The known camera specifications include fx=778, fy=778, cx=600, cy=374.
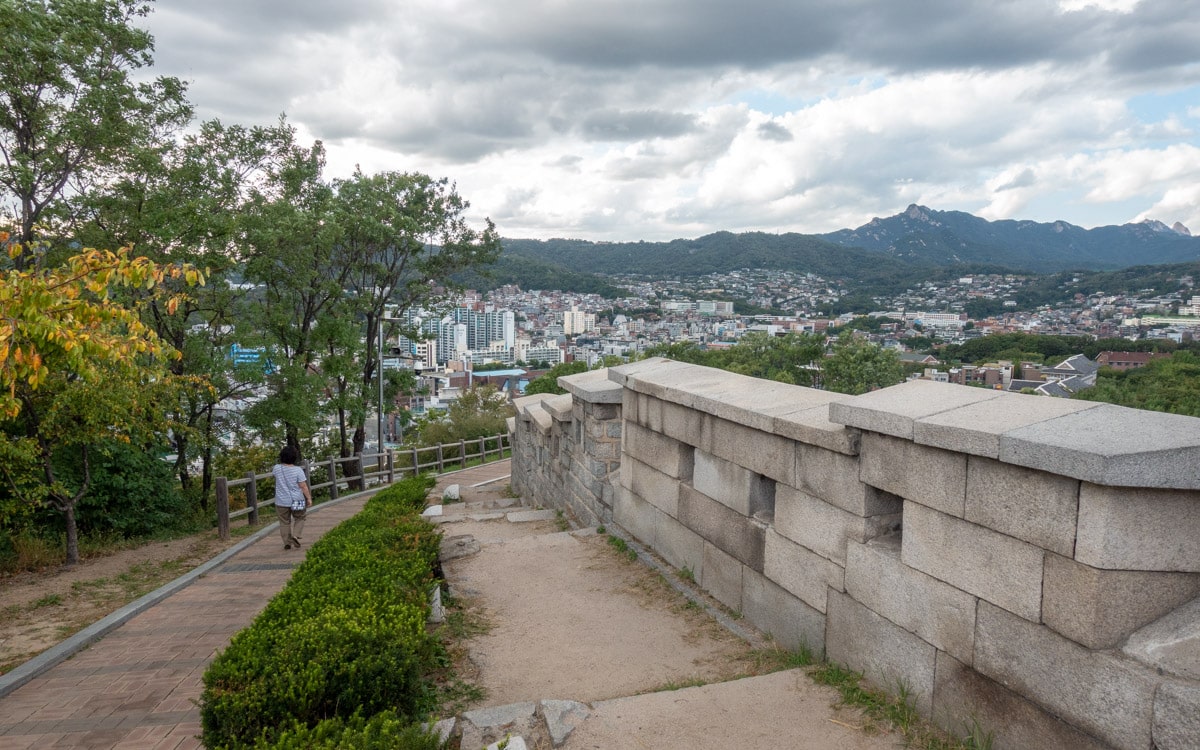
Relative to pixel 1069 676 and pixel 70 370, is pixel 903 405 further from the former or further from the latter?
pixel 70 370

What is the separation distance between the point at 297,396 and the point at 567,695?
48.2ft

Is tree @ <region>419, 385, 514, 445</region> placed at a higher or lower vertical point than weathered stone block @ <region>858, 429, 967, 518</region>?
lower

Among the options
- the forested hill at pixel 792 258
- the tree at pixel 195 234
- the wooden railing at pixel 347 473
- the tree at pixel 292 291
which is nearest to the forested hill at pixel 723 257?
the forested hill at pixel 792 258

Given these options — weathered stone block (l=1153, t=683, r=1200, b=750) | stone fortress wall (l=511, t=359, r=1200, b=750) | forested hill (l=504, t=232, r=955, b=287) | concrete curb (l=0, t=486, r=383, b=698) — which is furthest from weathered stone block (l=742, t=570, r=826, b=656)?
forested hill (l=504, t=232, r=955, b=287)

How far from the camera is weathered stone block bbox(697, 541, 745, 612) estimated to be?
484cm

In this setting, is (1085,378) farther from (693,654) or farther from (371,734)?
(371,734)

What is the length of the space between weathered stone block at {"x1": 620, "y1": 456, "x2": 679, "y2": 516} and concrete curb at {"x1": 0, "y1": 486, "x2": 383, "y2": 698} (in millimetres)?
4560

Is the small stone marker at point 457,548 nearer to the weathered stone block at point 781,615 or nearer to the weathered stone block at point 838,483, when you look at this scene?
the weathered stone block at point 781,615

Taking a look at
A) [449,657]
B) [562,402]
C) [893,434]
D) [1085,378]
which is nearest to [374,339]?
[562,402]

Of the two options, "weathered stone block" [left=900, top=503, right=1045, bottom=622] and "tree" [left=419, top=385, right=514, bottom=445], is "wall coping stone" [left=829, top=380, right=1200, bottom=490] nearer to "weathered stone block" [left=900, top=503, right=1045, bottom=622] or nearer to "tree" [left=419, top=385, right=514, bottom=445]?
"weathered stone block" [left=900, top=503, right=1045, bottom=622]

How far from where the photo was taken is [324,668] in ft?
10.9

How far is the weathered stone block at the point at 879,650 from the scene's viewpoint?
10.8 feet

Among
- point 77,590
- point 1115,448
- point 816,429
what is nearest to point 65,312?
point 77,590

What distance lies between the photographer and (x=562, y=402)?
873 centimetres
